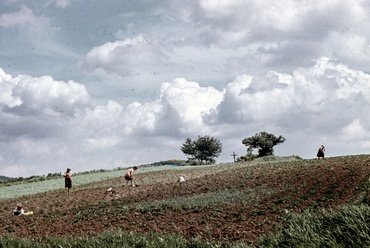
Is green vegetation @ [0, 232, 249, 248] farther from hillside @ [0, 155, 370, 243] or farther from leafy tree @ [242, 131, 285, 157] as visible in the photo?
leafy tree @ [242, 131, 285, 157]

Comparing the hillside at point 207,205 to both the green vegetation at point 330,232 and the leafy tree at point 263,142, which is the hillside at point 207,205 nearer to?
the green vegetation at point 330,232

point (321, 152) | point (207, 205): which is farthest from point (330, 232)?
point (321, 152)

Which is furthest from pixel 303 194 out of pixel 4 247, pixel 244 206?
pixel 4 247

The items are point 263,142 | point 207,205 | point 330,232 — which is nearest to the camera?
point 330,232

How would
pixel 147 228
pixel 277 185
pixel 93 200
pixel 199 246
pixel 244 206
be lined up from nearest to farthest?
pixel 199 246, pixel 147 228, pixel 244 206, pixel 277 185, pixel 93 200

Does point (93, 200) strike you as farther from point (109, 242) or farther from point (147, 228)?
point (109, 242)

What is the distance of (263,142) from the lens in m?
91.1

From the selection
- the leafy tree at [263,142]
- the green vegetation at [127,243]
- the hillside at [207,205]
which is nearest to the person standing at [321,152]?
the hillside at [207,205]

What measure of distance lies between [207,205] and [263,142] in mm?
70254

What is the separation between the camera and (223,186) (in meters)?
30.2

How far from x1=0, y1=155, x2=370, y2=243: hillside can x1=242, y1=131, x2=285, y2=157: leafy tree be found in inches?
2294

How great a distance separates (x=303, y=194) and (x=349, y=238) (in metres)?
14.9

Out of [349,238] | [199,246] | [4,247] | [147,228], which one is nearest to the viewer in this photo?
[349,238]

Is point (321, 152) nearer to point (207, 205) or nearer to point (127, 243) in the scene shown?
point (207, 205)
